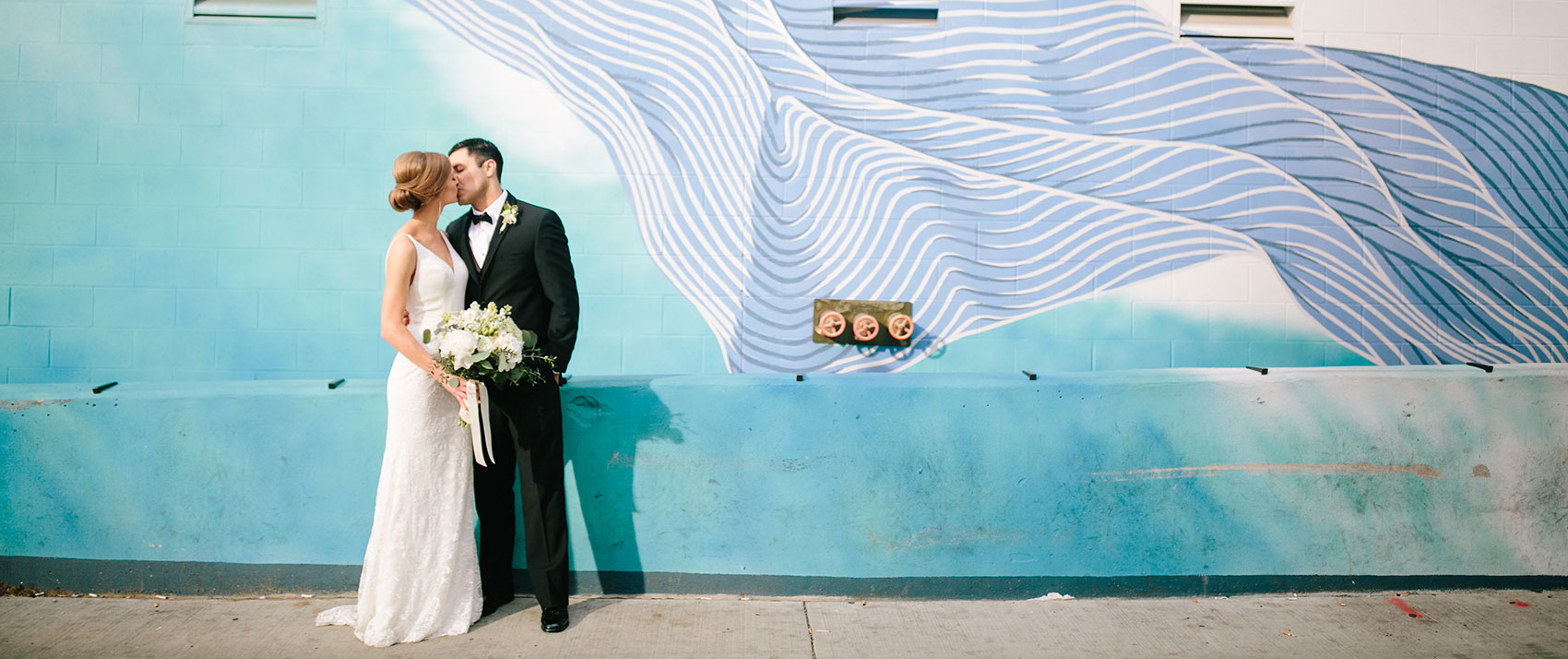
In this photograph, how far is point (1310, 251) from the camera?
5.58 meters

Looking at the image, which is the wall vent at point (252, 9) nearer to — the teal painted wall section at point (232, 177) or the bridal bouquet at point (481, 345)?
the teal painted wall section at point (232, 177)

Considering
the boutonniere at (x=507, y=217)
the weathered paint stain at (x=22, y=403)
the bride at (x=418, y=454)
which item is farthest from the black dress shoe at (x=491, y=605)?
the weathered paint stain at (x=22, y=403)

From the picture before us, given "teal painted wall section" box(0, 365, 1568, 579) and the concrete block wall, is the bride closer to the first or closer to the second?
"teal painted wall section" box(0, 365, 1568, 579)

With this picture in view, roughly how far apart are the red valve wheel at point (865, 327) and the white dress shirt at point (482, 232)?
2.46 m

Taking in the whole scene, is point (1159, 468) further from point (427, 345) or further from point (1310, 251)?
point (427, 345)

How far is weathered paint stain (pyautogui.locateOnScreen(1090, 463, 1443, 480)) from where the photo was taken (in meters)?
3.89

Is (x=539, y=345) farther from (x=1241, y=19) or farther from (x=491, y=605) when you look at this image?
(x=1241, y=19)

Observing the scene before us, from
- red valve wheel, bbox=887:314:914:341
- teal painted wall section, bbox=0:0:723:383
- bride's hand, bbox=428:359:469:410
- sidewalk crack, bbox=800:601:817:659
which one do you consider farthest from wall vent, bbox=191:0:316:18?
sidewalk crack, bbox=800:601:817:659

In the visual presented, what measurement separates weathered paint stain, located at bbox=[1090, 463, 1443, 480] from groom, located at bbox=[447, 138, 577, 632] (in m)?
2.47

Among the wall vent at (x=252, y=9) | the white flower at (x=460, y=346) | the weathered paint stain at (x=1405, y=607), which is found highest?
the wall vent at (x=252, y=9)

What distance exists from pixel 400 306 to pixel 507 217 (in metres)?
0.53

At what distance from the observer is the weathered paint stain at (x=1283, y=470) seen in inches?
153

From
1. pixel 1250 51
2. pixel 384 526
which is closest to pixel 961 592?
pixel 384 526

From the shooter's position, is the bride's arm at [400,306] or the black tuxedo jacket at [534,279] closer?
the bride's arm at [400,306]
